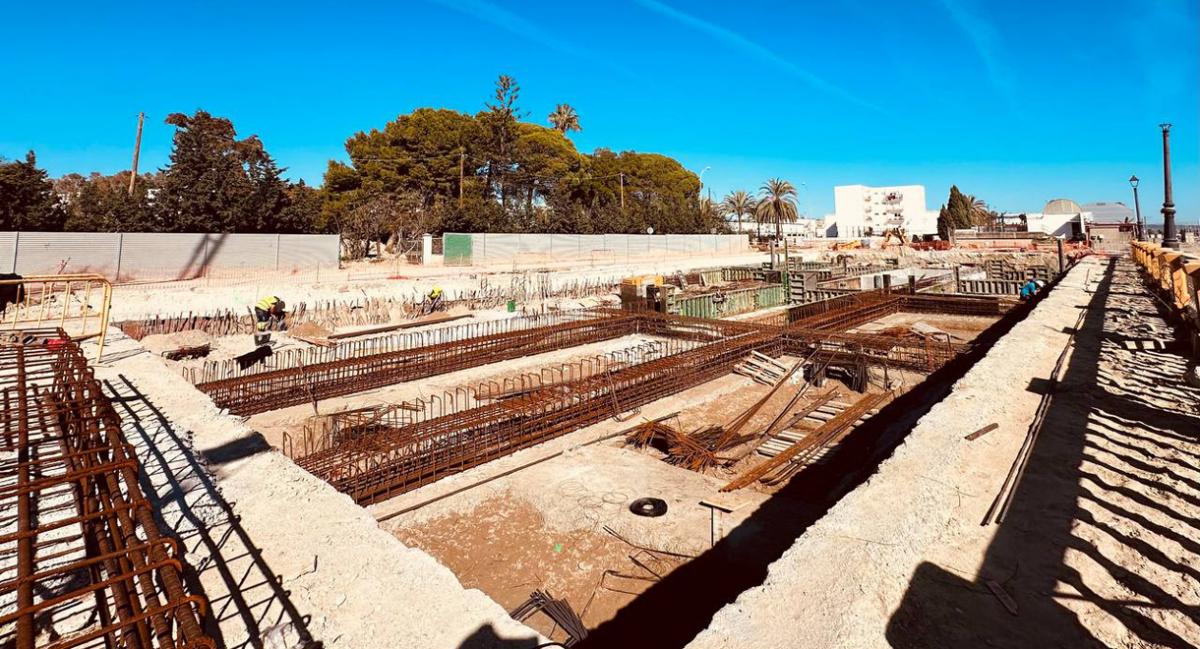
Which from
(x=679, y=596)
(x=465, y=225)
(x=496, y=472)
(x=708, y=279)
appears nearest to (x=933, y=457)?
(x=679, y=596)

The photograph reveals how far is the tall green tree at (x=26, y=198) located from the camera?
77.5ft

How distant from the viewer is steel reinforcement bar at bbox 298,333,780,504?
6875mm

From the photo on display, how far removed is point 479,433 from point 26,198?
30.4m

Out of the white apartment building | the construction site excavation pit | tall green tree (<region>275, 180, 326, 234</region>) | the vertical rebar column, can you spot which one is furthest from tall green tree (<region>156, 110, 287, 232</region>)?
the white apartment building

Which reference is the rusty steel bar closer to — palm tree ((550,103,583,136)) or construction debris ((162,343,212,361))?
construction debris ((162,343,212,361))

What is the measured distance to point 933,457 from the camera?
17.6ft

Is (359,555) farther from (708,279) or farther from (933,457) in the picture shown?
(708,279)

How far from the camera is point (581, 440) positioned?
850 cm

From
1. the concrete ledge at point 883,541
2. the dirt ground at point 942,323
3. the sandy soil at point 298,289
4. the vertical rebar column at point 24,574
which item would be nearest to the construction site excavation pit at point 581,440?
the concrete ledge at point 883,541

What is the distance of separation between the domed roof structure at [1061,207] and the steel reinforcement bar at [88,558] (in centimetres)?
11148

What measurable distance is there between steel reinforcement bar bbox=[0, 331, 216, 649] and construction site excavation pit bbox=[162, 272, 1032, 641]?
8.15ft

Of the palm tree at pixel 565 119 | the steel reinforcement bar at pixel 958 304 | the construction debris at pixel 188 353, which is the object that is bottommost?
the construction debris at pixel 188 353

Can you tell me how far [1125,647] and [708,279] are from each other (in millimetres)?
31047

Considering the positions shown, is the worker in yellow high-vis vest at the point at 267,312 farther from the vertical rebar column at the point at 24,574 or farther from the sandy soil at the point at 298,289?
the vertical rebar column at the point at 24,574
